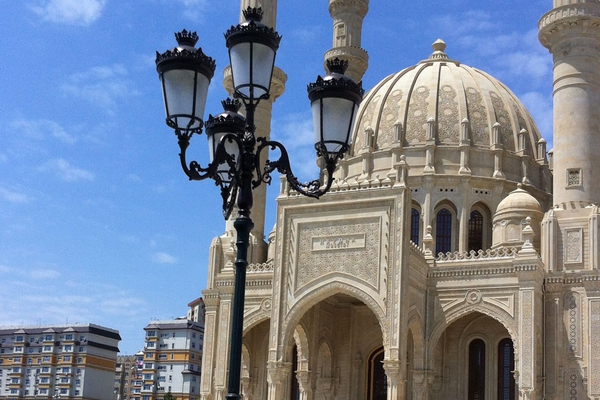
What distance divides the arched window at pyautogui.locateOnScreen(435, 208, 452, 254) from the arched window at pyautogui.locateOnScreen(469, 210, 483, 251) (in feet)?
2.51

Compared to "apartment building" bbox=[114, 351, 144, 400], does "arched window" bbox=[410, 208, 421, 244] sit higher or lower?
higher

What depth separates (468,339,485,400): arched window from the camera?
94.0ft

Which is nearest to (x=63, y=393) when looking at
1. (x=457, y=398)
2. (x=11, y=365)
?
(x=11, y=365)

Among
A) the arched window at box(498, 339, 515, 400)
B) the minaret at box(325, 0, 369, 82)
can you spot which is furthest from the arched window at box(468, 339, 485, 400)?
the minaret at box(325, 0, 369, 82)

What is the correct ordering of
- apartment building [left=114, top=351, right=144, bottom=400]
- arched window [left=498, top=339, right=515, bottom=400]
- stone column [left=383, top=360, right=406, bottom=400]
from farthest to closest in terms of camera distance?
apartment building [left=114, top=351, right=144, bottom=400], arched window [left=498, top=339, right=515, bottom=400], stone column [left=383, top=360, right=406, bottom=400]

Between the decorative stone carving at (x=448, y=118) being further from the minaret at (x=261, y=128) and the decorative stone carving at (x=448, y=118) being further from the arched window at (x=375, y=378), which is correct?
the arched window at (x=375, y=378)

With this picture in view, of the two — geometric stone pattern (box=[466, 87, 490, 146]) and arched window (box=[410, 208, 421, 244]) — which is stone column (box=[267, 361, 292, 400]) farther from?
geometric stone pattern (box=[466, 87, 490, 146])

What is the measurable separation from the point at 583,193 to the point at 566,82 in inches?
145

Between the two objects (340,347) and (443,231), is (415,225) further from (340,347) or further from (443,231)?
(340,347)

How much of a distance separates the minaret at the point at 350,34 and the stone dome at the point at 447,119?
1620 millimetres

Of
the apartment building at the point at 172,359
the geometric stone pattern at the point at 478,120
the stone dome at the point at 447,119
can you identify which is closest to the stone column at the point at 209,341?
the stone dome at the point at 447,119

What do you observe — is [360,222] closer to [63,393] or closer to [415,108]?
[415,108]

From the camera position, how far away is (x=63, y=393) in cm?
8250

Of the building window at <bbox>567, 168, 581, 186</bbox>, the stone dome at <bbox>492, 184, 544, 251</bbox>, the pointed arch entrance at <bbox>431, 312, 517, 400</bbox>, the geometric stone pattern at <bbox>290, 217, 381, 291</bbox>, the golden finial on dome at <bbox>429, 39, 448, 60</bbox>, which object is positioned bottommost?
the pointed arch entrance at <bbox>431, 312, 517, 400</bbox>
